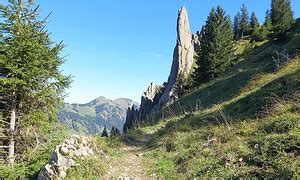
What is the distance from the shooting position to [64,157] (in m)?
9.12

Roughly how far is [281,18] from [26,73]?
170 feet

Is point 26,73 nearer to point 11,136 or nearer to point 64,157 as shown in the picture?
point 11,136

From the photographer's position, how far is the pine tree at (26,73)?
1268 centimetres

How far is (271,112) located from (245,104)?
4.58 metres

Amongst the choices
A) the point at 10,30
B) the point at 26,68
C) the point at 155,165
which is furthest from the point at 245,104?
the point at 10,30

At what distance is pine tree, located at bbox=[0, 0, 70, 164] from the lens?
499 inches

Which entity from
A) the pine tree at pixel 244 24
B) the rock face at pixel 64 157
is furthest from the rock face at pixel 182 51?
the rock face at pixel 64 157

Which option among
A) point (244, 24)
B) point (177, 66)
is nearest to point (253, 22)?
point (244, 24)

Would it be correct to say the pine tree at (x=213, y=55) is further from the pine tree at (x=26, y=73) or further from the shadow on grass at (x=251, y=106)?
the pine tree at (x=26, y=73)

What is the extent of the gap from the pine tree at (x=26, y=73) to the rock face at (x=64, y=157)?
13.0 feet

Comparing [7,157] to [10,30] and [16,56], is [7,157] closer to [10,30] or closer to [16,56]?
[16,56]

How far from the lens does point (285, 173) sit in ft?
18.7

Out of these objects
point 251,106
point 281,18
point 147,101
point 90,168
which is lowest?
point 90,168

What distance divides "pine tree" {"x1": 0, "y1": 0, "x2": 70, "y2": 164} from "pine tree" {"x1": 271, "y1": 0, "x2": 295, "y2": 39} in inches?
1833
